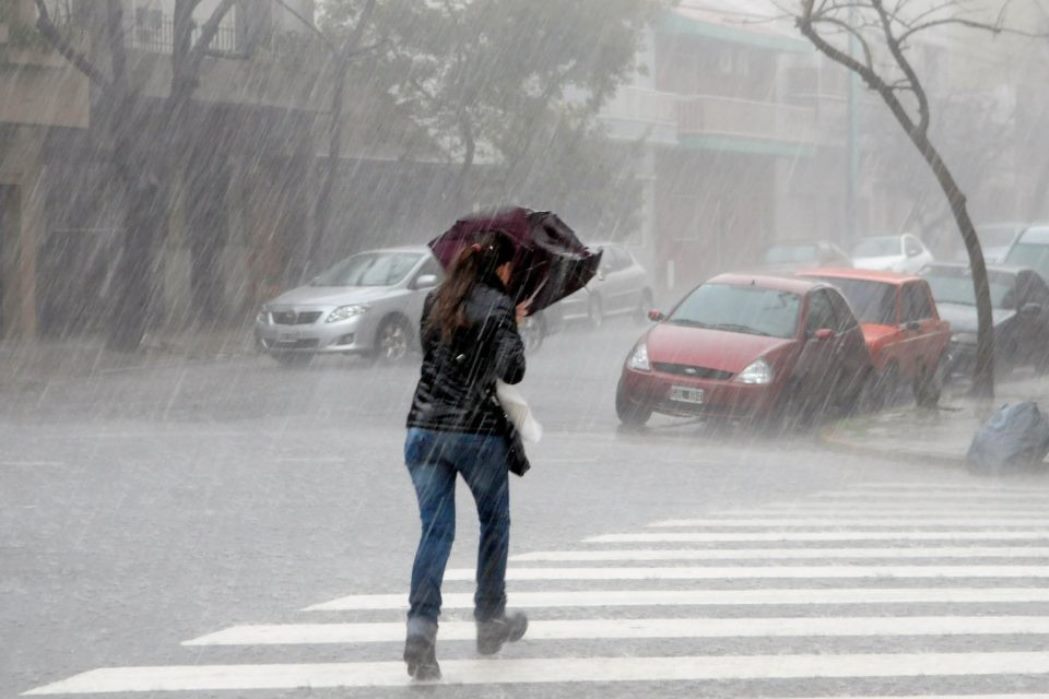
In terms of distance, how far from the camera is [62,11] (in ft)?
89.7

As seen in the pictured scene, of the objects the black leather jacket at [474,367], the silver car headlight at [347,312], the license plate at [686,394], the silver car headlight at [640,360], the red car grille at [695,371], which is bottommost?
the silver car headlight at [347,312]

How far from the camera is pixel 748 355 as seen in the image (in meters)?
16.6

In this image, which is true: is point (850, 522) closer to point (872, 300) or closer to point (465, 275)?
point (465, 275)

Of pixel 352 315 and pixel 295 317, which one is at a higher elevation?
pixel 352 315

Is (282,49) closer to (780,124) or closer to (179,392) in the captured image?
(179,392)

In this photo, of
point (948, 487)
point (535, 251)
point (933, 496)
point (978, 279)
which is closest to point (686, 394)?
point (948, 487)

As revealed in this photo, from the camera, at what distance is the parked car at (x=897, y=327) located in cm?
1912

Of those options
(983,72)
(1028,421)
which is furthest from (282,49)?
(983,72)

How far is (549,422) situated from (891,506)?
21.0ft

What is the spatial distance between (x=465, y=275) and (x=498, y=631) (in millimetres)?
1435

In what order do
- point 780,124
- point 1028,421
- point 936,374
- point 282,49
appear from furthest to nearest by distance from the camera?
point 780,124 → point 282,49 → point 936,374 → point 1028,421

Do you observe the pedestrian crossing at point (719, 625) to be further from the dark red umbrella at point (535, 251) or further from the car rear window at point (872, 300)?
the car rear window at point (872, 300)

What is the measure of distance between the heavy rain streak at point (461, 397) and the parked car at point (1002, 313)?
0.07 m

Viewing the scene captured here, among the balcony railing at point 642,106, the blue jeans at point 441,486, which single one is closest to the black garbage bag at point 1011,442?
the blue jeans at point 441,486
